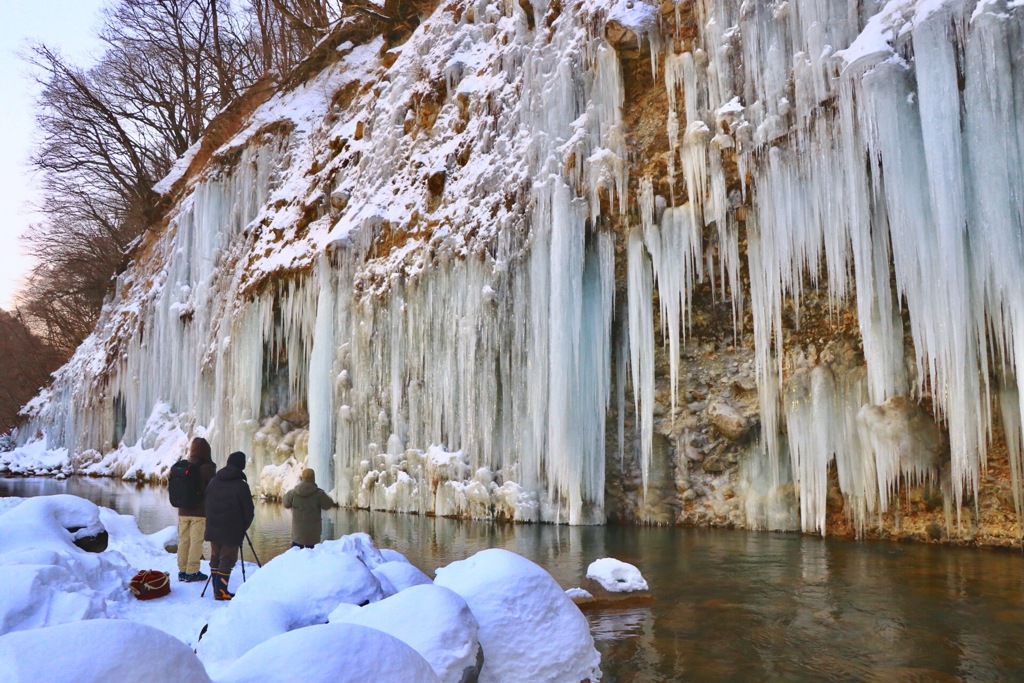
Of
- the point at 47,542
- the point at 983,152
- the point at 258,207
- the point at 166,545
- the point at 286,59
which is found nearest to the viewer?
the point at 47,542

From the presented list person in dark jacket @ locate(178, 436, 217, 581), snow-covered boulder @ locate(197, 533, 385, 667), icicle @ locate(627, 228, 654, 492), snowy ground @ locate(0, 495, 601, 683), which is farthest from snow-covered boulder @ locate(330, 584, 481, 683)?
icicle @ locate(627, 228, 654, 492)

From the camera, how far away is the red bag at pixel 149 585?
5828 millimetres

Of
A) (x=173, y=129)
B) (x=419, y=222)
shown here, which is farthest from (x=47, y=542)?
(x=173, y=129)

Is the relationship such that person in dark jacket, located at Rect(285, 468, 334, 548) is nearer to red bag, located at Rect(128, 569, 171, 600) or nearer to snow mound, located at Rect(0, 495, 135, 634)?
red bag, located at Rect(128, 569, 171, 600)

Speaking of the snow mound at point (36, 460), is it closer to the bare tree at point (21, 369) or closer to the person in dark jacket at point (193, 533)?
the bare tree at point (21, 369)

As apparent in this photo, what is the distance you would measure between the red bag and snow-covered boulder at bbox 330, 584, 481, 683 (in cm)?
243

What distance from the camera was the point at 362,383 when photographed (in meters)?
16.1

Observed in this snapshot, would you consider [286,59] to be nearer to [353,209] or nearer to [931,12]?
Answer: [353,209]

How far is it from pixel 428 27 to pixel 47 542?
1555 centimetres

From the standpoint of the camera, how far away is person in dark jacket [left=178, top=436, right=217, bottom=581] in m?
6.70

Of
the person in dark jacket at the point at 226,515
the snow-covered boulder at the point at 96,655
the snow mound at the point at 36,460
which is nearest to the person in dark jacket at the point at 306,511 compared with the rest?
the person in dark jacket at the point at 226,515

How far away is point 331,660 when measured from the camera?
271 centimetres

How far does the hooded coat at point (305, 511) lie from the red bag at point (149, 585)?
118cm

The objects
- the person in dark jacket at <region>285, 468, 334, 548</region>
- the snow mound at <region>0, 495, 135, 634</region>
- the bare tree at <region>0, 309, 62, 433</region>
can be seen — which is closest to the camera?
the snow mound at <region>0, 495, 135, 634</region>
